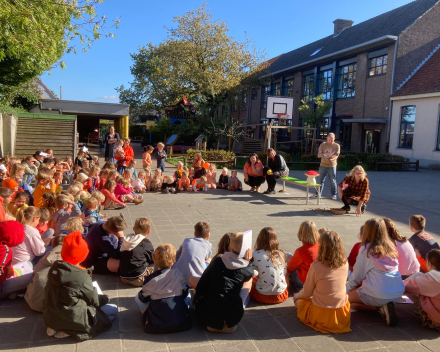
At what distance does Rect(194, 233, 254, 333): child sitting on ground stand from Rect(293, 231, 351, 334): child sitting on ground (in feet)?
2.39

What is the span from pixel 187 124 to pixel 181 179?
1711 cm

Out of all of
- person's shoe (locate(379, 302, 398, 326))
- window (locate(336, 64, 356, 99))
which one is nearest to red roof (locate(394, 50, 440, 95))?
window (locate(336, 64, 356, 99))

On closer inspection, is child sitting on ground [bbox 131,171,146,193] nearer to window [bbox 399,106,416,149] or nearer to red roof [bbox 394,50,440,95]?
red roof [bbox 394,50,440,95]

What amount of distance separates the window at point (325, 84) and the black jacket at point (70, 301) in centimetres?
2911

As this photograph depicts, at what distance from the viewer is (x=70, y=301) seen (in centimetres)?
350

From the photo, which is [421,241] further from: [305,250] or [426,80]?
[426,80]

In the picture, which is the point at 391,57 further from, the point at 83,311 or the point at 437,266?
the point at 83,311

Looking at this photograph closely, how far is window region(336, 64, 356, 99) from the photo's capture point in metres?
28.0

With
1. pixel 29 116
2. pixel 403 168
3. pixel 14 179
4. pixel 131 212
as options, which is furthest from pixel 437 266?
pixel 29 116

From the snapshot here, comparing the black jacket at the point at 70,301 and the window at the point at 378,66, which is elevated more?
the window at the point at 378,66

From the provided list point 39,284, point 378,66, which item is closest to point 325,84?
point 378,66

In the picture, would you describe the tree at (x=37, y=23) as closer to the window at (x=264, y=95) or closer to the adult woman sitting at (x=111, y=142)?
the adult woman sitting at (x=111, y=142)

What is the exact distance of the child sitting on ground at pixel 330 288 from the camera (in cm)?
386

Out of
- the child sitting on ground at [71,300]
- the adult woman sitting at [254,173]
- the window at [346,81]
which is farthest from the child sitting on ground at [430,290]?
the window at [346,81]
